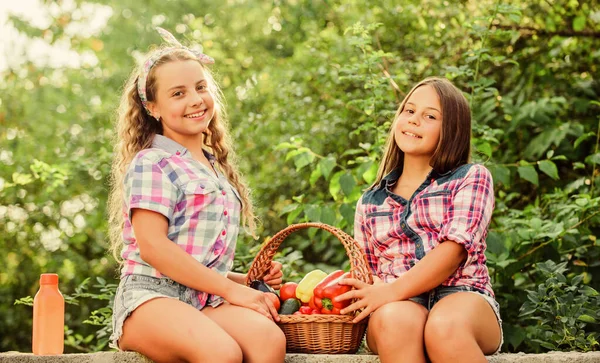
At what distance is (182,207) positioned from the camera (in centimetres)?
282

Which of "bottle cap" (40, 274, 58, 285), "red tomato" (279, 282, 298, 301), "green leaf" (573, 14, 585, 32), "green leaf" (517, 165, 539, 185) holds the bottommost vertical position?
"bottle cap" (40, 274, 58, 285)

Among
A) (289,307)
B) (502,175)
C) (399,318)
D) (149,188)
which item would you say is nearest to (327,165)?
(502,175)

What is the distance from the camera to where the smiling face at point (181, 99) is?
2.97 m

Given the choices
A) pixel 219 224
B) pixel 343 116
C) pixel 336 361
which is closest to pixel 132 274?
pixel 219 224

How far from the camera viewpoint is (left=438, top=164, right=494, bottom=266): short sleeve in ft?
9.04

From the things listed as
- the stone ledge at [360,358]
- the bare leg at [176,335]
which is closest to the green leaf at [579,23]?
the stone ledge at [360,358]

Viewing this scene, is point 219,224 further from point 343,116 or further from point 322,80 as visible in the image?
point 322,80

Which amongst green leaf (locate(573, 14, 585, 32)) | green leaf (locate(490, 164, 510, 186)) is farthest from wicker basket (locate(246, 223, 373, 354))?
green leaf (locate(573, 14, 585, 32))

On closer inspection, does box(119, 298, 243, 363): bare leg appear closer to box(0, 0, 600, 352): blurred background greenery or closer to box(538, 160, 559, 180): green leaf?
box(0, 0, 600, 352): blurred background greenery

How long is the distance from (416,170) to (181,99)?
0.96m

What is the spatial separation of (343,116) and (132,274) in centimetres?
261

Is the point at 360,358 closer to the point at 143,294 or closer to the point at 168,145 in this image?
the point at 143,294

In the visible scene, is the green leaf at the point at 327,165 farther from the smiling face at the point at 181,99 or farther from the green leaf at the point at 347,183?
the smiling face at the point at 181,99

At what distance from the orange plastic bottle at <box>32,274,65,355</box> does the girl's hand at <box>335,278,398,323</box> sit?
1200 mm
